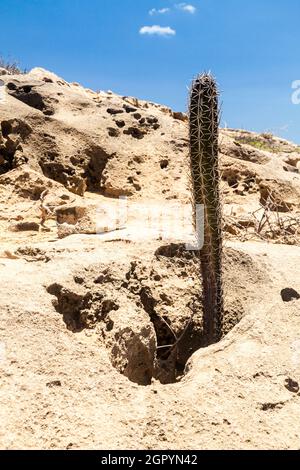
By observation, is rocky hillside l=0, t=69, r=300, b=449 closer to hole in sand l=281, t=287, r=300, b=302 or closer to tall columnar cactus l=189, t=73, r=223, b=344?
hole in sand l=281, t=287, r=300, b=302

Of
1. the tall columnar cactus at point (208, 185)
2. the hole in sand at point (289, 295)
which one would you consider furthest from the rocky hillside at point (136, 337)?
the tall columnar cactus at point (208, 185)

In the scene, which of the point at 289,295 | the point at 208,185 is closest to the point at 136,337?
the point at 289,295

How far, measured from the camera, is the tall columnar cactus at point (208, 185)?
279cm

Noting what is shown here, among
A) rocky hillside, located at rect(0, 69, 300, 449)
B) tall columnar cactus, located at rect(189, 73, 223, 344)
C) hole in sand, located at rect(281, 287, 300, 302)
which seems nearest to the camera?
rocky hillside, located at rect(0, 69, 300, 449)

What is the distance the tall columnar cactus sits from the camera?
2.79 metres

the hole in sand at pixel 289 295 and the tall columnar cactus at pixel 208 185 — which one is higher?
the tall columnar cactus at pixel 208 185

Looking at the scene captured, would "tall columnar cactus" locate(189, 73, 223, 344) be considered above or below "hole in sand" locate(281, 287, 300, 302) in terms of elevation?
above

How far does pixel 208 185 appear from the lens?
280 cm

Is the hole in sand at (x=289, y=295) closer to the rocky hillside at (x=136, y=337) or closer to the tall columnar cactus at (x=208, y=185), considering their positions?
the rocky hillside at (x=136, y=337)

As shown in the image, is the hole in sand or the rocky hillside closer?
the rocky hillside

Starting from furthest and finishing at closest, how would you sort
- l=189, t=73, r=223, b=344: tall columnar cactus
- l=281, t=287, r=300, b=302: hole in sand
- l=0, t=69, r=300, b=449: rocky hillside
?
1. l=189, t=73, r=223, b=344: tall columnar cactus
2. l=281, t=287, r=300, b=302: hole in sand
3. l=0, t=69, r=300, b=449: rocky hillside

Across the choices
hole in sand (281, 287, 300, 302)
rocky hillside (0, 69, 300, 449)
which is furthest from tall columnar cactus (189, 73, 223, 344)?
hole in sand (281, 287, 300, 302)

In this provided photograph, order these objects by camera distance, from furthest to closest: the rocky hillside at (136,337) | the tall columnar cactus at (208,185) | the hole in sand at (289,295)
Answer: the tall columnar cactus at (208,185)
the hole in sand at (289,295)
the rocky hillside at (136,337)
